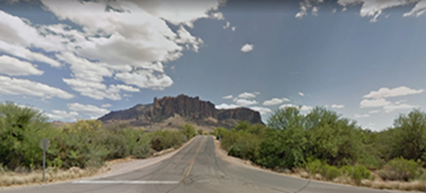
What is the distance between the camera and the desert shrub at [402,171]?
1223 centimetres

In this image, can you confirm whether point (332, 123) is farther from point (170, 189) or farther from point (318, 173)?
point (170, 189)

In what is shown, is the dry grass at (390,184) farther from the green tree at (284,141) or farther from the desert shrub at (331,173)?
the green tree at (284,141)

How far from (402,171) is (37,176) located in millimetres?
22414

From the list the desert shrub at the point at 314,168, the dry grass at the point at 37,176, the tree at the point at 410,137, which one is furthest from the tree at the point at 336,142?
the dry grass at the point at 37,176

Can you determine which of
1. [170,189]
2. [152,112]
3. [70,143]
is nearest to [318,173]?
[170,189]

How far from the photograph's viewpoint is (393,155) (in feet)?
62.4

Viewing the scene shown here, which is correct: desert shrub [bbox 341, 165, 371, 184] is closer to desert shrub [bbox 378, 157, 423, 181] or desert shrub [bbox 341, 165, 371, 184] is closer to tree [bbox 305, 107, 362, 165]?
desert shrub [bbox 378, 157, 423, 181]

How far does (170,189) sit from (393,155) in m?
21.7

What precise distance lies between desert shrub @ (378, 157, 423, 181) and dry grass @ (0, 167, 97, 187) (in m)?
20.6

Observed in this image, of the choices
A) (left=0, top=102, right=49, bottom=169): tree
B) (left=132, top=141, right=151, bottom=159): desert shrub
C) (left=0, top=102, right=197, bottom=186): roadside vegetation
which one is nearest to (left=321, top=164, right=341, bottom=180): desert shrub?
(left=0, top=102, right=197, bottom=186): roadside vegetation

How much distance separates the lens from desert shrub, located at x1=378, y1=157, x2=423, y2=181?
482 inches

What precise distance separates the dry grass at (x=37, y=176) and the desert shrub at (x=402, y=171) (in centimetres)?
2062

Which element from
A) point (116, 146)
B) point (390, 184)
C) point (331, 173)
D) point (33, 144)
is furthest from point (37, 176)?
point (390, 184)

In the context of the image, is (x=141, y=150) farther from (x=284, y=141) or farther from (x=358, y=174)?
(x=358, y=174)
